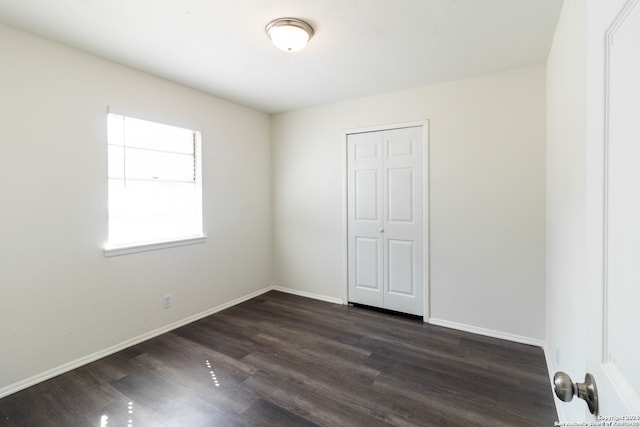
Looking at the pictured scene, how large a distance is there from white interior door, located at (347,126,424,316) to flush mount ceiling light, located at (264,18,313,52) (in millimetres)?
1619

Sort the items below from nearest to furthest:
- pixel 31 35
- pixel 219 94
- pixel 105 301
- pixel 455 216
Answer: pixel 31 35 → pixel 105 301 → pixel 455 216 → pixel 219 94

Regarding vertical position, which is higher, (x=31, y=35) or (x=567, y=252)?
(x=31, y=35)

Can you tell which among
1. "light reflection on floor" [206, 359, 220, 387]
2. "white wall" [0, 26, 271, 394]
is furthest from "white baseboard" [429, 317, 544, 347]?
"white wall" [0, 26, 271, 394]

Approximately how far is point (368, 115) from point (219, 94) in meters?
1.78

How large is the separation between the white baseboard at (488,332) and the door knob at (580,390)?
2.57m

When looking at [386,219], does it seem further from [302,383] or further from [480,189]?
[302,383]

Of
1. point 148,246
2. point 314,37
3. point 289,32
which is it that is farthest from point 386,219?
point 148,246

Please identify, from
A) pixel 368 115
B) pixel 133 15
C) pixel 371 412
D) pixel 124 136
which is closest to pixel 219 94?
pixel 124 136

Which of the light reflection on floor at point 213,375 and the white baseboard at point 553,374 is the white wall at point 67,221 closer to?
the light reflection on floor at point 213,375

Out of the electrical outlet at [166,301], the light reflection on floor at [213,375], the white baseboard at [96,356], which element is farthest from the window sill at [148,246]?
the light reflection on floor at [213,375]

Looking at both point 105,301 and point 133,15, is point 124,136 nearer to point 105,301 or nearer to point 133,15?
point 133,15

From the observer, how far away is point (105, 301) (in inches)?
101

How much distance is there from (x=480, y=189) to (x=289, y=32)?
7.42ft

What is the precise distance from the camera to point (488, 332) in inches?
114
